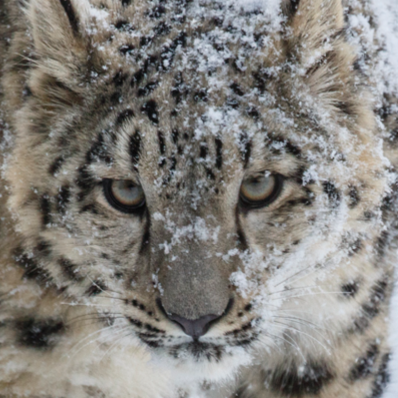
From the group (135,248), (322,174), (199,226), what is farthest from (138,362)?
(322,174)

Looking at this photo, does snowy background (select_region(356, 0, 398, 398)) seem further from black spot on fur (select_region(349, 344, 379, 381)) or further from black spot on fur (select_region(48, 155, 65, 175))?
black spot on fur (select_region(48, 155, 65, 175))

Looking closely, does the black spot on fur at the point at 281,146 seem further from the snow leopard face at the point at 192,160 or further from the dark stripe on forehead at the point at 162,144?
the dark stripe on forehead at the point at 162,144

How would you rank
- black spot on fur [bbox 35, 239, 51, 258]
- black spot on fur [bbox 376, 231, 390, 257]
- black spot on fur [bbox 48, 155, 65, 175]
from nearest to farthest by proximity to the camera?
black spot on fur [bbox 48, 155, 65, 175], black spot on fur [bbox 35, 239, 51, 258], black spot on fur [bbox 376, 231, 390, 257]

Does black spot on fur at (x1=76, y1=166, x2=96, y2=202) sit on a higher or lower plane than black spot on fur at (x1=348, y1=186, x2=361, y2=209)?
lower

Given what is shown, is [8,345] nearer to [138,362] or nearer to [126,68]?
[138,362]

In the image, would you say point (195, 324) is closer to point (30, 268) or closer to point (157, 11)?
point (30, 268)

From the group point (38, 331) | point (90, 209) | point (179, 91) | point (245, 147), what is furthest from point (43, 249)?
point (245, 147)

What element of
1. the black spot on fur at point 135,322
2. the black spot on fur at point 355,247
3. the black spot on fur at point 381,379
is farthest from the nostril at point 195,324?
the black spot on fur at point 381,379

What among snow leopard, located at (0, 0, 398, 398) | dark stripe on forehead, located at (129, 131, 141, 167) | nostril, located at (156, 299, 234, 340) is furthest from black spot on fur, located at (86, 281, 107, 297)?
dark stripe on forehead, located at (129, 131, 141, 167)
